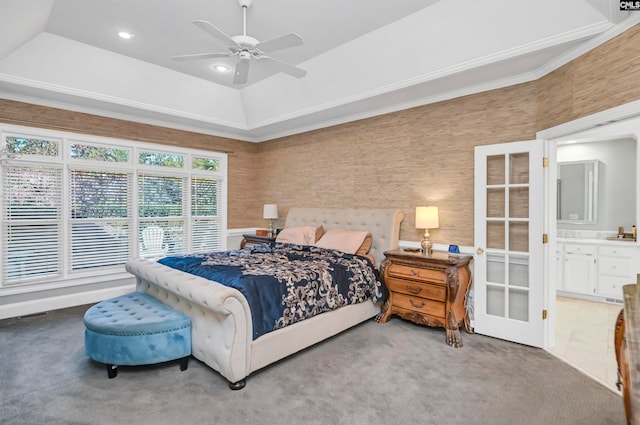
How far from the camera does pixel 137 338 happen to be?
266 centimetres

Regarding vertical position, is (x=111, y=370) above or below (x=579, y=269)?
below

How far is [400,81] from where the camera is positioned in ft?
12.5

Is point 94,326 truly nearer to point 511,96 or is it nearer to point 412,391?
point 412,391

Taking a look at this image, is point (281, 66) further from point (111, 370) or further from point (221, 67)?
point (111, 370)

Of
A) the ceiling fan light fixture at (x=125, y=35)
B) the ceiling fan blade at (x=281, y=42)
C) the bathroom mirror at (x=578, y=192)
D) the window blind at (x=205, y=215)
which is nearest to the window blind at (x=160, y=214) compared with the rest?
the window blind at (x=205, y=215)

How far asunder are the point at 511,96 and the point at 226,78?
12.2 ft

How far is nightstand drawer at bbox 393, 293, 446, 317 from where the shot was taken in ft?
11.6

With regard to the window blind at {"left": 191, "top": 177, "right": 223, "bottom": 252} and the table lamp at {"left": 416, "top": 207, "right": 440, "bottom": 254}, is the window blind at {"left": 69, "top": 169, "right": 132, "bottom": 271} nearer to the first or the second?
the window blind at {"left": 191, "top": 177, "right": 223, "bottom": 252}

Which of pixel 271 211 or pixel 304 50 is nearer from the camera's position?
pixel 304 50

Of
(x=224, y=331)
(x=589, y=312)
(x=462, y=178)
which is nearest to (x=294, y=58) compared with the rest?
(x=462, y=178)

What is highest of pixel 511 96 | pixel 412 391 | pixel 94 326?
pixel 511 96

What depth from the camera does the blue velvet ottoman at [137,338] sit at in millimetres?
2660

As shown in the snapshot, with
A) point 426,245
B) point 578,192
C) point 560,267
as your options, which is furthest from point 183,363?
point 578,192

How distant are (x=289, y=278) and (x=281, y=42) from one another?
2023mm
